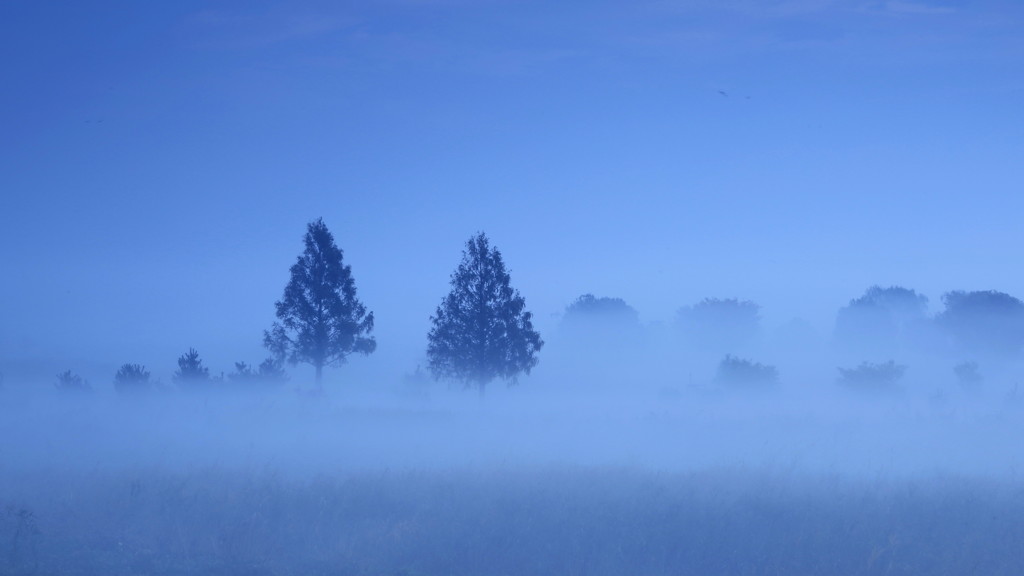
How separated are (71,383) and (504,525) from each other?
114 feet

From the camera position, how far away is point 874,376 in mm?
44719

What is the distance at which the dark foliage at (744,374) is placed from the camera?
44.7 metres

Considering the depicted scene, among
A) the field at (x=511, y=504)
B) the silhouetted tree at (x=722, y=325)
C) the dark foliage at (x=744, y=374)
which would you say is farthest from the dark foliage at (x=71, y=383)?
the silhouetted tree at (x=722, y=325)

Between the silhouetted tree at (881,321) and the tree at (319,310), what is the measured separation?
1645 inches

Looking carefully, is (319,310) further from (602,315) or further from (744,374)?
(602,315)

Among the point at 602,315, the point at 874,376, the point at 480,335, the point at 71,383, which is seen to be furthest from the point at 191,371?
the point at 602,315

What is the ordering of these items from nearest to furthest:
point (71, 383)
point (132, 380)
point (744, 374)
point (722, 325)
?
point (132, 380) < point (71, 383) < point (744, 374) < point (722, 325)

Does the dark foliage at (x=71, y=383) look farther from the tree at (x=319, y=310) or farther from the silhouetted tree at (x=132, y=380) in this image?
the tree at (x=319, y=310)

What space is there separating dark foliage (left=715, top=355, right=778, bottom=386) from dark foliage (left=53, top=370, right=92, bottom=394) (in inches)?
1238

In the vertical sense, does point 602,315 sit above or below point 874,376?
above

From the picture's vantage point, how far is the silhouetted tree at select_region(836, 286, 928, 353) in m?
62.3

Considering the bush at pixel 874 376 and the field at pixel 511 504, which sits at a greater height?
the bush at pixel 874 376

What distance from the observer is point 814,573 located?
11.8 m

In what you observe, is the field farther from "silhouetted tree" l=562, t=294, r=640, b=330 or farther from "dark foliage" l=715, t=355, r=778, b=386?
"silhouetted tree" l=562, t=294, r=640, b=330
